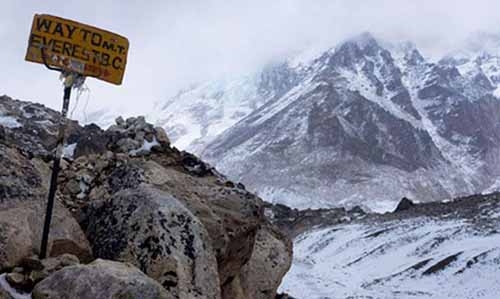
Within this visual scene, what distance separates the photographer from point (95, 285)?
758cm

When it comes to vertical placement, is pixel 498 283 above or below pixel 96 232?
below

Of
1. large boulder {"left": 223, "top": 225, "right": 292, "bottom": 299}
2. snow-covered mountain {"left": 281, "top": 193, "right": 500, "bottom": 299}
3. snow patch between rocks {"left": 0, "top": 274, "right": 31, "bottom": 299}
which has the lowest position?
snow-covered mountain {"left": 281, "top": 193, "right": 500, "bottom": 299}

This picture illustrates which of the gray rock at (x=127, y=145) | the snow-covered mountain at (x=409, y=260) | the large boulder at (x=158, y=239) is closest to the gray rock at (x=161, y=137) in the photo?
the gray rock at (x=127, y=145)

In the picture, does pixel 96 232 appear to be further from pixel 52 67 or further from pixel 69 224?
pixel 52 67

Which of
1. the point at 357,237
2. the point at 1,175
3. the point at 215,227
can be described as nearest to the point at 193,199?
the point at 215,227

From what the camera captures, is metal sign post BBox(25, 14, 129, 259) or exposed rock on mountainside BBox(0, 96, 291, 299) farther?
exposed rock on mountainside BBox(0, 96, 291, 299)

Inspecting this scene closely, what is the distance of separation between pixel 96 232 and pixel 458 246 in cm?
3797

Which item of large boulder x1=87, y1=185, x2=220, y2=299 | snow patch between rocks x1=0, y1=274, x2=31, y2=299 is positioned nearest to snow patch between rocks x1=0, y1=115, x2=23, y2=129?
large boulder x1=87, y1=185, x2=220, y2=299

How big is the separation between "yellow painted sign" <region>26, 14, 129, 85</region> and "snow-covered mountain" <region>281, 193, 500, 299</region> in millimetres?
20519

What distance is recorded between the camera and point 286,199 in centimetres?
18288

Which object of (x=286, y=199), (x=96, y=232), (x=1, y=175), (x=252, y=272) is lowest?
(x=286, y=199)

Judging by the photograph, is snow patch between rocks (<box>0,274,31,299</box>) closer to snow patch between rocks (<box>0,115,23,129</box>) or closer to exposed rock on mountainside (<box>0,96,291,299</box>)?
exposed rock on mountainside (<box>0,96,291,299</box>)

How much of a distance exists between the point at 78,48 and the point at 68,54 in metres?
0.18

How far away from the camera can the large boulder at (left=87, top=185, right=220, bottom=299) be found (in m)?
9.76
